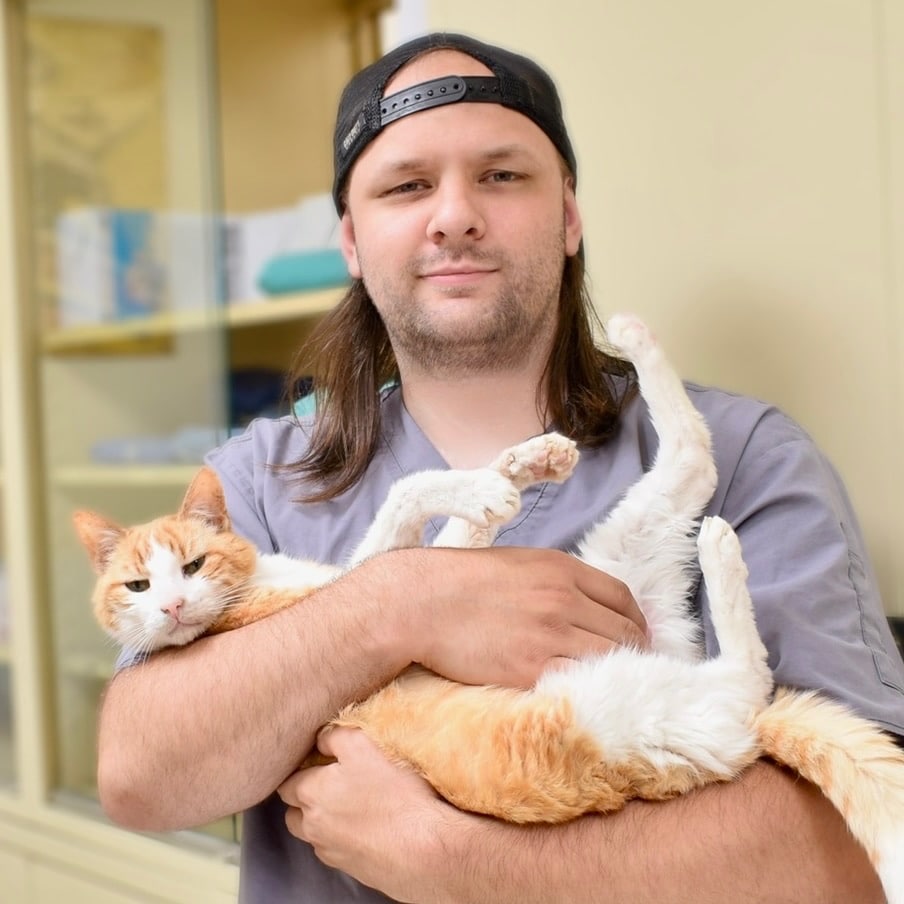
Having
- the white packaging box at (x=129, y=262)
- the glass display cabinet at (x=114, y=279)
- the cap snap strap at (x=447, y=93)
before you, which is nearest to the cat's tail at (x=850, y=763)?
the cap snap strap at (x=447, y=93)

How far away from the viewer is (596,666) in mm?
875

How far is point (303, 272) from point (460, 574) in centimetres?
106

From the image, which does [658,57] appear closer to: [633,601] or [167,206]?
[633,601]

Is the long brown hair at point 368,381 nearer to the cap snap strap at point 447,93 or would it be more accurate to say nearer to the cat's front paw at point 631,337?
the cat's front paw at point 631,337

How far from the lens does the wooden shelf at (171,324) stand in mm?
1868

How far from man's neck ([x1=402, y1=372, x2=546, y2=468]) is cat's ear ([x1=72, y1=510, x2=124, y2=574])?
0.38 metres

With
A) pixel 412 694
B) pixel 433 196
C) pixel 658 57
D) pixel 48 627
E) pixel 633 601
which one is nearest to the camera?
pixel 412 694

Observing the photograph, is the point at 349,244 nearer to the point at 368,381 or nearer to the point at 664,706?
the point at 368,381

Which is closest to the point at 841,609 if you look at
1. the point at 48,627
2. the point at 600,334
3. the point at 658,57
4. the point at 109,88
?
the point at 600,334

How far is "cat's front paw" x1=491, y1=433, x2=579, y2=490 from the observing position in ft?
3.08

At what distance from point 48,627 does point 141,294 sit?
77cm

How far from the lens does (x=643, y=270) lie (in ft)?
4.43

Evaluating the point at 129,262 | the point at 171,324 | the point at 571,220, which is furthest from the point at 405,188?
the point at 129,262

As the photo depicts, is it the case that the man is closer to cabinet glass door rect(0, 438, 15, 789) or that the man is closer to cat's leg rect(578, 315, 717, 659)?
cat's leg rect(578, 315, 717, 659)
